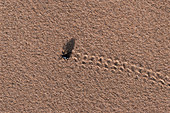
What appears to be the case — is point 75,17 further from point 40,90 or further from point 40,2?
point 40,90

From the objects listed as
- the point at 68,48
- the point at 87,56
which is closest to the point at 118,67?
the point at 87,56

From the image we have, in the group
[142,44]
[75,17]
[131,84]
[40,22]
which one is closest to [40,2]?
[40,22]

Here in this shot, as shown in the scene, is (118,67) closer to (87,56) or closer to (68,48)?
(87,56)
